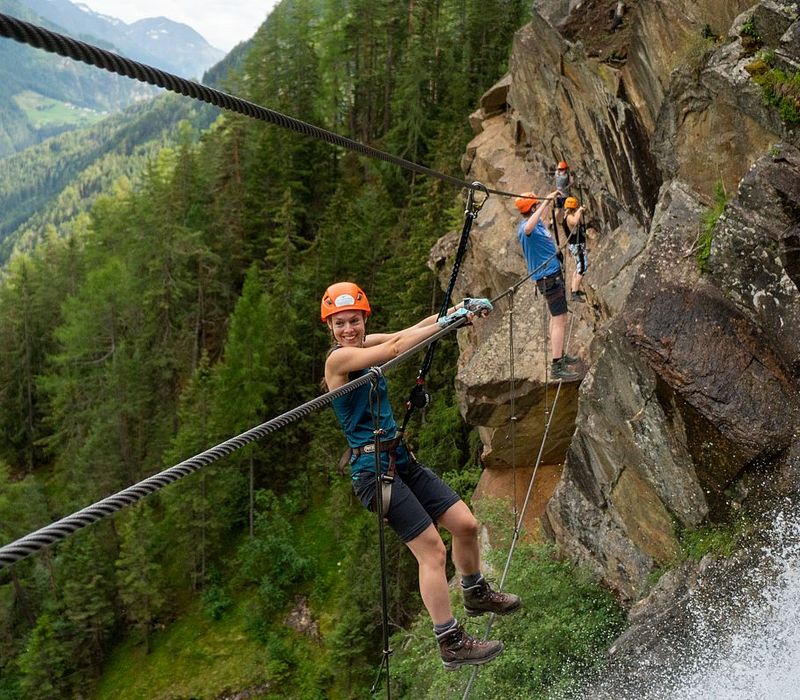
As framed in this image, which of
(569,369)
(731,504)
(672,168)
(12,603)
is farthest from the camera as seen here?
(12,603)

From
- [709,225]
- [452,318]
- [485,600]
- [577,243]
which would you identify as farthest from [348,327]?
[577,243]

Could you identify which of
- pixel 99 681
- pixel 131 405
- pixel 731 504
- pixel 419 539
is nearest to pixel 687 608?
pixel 731 504

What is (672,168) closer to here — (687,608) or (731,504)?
(731,504)

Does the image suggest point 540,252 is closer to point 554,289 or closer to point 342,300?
point 554,289

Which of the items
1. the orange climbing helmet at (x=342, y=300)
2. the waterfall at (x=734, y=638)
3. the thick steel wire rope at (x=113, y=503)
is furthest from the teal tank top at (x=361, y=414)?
the waterfall at (x=734, y=638)

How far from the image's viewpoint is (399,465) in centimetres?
515

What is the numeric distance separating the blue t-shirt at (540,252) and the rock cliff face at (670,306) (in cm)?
114

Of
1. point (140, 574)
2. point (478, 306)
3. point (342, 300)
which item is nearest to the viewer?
point (342, 300)

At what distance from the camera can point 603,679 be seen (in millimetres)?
7395

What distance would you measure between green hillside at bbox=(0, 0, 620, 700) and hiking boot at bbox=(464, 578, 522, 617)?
12768mm

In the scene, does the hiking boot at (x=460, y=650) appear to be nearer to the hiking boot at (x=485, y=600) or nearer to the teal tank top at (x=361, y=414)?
the hiking boot at (x=485, y=600)

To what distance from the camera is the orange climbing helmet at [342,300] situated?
15.9 ft

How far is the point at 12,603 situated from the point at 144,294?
17043 millimetres

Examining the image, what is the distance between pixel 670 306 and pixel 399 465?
13.1 ft
